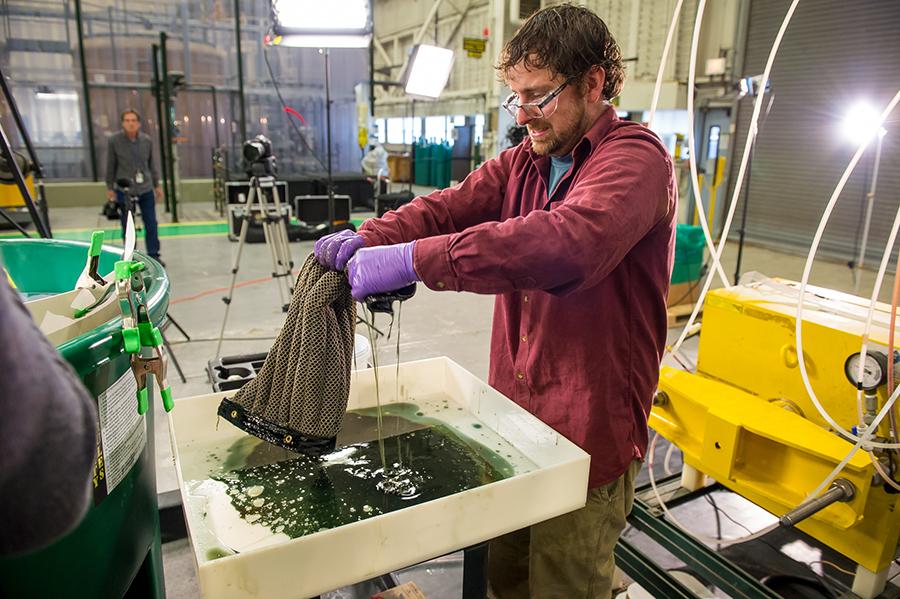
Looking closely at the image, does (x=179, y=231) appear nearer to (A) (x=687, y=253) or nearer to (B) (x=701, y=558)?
(A) (x=687, y=253)

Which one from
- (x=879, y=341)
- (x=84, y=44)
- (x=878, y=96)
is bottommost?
(x=879, y=341)

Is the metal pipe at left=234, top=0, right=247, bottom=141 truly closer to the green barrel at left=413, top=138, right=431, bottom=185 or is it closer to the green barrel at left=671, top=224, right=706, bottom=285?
the green barrel at left=413, top=138, right=431, bottom=185

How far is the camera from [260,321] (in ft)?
13.5

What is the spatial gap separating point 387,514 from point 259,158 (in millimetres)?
2789

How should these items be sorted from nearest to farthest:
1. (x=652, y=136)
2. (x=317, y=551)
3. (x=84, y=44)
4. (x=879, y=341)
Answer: (x=317, y=551), (x=652, y=136), (x=879, y=341), (x=84, y=44)

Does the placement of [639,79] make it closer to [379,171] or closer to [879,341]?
[379,171]

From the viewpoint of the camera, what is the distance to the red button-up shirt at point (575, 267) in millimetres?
979

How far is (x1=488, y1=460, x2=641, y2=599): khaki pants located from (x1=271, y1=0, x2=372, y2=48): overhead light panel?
2951mm

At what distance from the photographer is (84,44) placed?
27.2 feet

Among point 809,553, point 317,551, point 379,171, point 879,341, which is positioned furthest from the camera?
point 379,171

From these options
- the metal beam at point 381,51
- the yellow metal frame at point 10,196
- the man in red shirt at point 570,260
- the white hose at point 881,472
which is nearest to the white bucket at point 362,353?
the man in red shirt at point 570,260

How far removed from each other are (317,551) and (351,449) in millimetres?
412

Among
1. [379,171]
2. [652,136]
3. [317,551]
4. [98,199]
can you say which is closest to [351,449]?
[317,551]

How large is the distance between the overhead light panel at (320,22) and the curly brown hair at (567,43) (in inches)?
100
